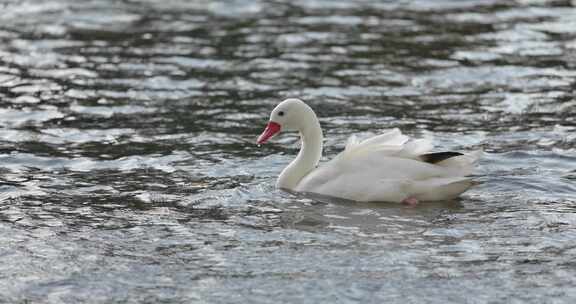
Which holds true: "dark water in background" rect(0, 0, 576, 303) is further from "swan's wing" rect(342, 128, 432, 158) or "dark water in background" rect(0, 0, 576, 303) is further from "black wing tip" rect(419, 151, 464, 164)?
"swan's wing" rect(342, 128, 432, 158)

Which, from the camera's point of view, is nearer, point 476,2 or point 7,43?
point 7,43

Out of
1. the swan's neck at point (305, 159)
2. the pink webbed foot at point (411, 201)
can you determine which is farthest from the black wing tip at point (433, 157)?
the swan's neck at point (305, 159)

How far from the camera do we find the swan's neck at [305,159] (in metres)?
11.1

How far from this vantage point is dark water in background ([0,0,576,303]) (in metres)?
8.53

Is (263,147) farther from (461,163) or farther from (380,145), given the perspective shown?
(461,163)

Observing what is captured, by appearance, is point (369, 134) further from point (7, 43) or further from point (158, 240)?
point (7, 43)

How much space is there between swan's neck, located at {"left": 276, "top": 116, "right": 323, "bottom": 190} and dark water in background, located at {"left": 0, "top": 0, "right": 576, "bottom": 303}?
1.00 ft

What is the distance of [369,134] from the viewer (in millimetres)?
13289

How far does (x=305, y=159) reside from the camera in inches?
442

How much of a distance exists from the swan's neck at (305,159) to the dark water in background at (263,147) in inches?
12.0

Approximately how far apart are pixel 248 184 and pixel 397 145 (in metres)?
1.53

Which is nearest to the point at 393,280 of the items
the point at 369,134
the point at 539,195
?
the point at 539,195

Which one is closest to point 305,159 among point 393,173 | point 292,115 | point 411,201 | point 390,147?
point 292,115

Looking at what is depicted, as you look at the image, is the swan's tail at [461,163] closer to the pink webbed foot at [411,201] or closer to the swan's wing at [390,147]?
the swan's wing at [390,147]
